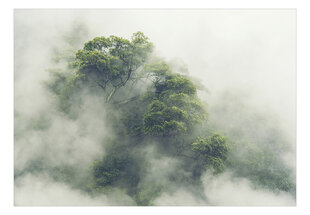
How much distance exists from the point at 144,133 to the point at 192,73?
5.26m

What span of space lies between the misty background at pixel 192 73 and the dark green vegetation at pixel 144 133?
15.7 inches

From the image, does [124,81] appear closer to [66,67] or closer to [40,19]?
[66,67]

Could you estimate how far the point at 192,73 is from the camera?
42.2 ft

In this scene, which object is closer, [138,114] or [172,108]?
[172,108]

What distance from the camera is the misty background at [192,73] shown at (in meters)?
8.56

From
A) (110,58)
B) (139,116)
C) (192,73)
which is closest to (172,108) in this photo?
(139,116)

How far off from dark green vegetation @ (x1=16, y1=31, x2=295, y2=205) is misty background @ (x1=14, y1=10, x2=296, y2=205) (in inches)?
15.7

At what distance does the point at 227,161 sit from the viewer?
30.7 ft

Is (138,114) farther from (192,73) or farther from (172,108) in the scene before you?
(192,73)

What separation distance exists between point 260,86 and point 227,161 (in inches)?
214

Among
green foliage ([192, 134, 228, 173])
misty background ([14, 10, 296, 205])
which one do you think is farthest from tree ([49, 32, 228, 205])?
misty background ([14, 10, 296, 205])

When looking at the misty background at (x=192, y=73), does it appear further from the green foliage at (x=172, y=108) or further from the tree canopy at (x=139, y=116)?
the green foliage at (x=172, y=108)

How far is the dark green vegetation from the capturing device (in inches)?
346

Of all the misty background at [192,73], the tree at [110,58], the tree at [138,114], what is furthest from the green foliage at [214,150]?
the tree at [110,58]
